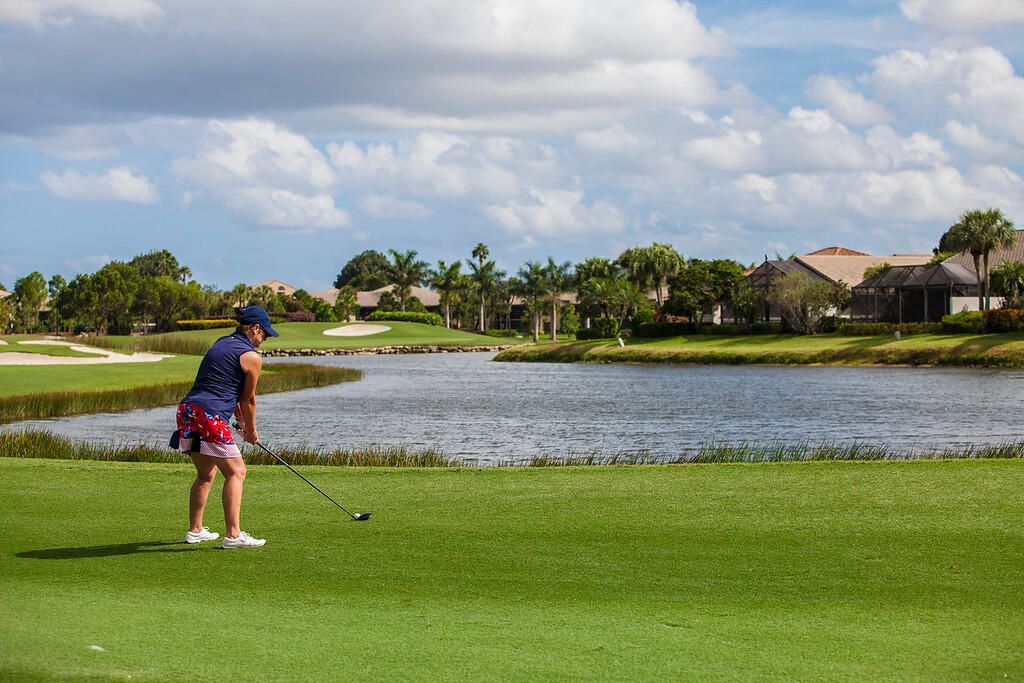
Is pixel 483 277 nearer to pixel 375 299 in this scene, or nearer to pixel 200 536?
pixel 375 299

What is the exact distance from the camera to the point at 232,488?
31.5 ft

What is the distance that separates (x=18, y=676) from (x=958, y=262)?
88500 millimetres

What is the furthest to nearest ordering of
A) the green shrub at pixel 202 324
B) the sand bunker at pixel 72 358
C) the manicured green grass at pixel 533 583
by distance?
the green shrub at pixel 202 324
the sand bunker at pixel 72 358
the manicured green grass at pixel 533 583

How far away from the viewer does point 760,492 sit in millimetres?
12586

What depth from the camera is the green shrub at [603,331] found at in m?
110

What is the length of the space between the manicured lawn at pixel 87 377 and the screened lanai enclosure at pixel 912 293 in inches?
2011

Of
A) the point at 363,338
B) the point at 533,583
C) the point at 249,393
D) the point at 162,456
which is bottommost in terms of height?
the point at 162,456

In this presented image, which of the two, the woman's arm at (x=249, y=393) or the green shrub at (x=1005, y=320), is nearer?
the woman's arm at (x=249, y=393)

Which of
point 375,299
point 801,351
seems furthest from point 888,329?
point 375,299

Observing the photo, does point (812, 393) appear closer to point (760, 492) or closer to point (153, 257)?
point (760, 492)

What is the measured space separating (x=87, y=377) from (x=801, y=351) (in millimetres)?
46034

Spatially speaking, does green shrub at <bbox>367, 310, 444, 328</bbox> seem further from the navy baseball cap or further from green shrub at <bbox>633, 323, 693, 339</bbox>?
the navy baseball cap

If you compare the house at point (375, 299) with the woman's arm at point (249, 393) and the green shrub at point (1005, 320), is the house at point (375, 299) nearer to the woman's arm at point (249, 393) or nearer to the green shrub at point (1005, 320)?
the green shrub at point (1005, 320)

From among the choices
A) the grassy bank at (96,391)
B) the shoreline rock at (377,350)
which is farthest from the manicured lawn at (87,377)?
the shoreline rock at (377,350)
